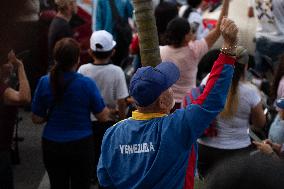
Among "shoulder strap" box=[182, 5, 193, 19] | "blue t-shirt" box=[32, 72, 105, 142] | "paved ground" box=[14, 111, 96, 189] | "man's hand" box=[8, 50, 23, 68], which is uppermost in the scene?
"man's hand" box=[8, 50, 23, 68]

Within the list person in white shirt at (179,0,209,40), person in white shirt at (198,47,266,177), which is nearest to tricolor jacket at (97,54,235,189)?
person in white shirt at (198,47,266,177)

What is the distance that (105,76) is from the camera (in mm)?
5910

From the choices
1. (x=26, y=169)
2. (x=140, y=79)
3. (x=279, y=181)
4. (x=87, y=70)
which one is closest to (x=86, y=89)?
(x=87, y=70)

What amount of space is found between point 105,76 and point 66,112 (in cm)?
81

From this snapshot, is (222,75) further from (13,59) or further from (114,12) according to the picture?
(114,12)

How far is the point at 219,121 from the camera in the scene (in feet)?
16.8

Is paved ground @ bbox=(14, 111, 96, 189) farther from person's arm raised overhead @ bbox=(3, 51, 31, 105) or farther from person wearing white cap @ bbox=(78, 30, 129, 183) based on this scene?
person's arm raised overhead @ bbox=(3, 51, 31, 105)

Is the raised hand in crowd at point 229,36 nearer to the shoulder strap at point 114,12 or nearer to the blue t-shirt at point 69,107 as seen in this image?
the blue t-shirt at point 69,107

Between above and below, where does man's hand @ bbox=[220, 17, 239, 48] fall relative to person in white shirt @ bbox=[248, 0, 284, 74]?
above

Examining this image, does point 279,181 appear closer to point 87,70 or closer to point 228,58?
point 228,58

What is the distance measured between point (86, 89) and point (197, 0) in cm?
386

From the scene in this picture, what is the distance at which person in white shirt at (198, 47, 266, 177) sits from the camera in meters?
5.04

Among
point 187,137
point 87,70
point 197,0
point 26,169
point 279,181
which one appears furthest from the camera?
Answer: point 197,0

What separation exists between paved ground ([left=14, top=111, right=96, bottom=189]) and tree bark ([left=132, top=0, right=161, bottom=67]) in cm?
288
